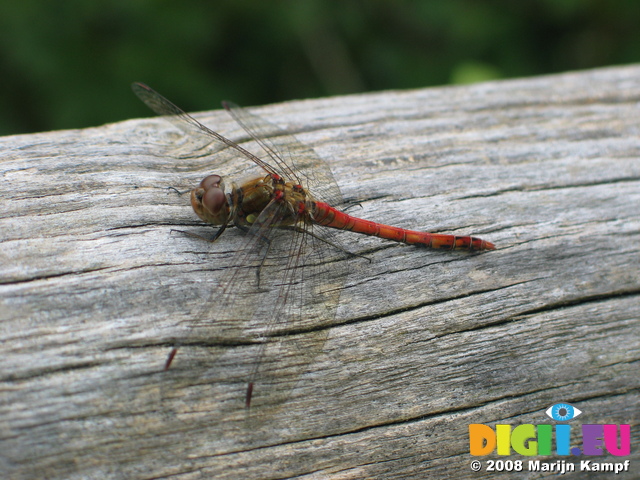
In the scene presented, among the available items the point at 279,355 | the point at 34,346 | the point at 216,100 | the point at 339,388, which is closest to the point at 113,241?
the point at 34,346

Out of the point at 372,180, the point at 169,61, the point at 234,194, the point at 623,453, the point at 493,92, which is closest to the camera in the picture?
the point at 623,453

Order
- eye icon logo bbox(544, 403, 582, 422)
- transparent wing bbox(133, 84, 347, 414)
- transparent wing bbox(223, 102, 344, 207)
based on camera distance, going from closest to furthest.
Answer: transparent wing bbox(133, 84, 347, 414), eye icon logo bbox(544, 403, 582, 422), transparent wing bbox(223, 102, 344, 207)

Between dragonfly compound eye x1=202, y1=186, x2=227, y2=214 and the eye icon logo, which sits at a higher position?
dragonfly compound eye x1=202, y1=186, x2=227, y2=214

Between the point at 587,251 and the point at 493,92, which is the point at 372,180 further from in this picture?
the point at 493,92

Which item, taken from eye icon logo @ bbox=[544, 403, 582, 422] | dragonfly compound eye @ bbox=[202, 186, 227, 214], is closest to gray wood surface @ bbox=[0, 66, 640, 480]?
eye icon logo @ bbox=[544, 403, 582, 422]

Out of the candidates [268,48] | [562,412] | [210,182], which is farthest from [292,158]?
[268,48]

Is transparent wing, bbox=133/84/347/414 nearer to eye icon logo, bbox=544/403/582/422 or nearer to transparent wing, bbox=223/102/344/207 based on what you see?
transparent wing, bbox=223/102/344/207

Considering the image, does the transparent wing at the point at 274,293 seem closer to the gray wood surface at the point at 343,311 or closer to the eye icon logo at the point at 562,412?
the gray wood surface at the point at 343,311
